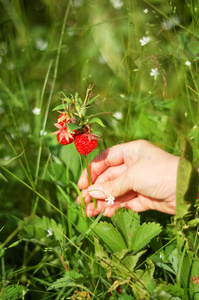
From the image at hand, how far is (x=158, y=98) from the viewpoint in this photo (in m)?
1.27

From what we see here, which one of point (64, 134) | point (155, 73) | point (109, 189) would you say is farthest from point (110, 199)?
point (155, 73)

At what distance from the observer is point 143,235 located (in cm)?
82

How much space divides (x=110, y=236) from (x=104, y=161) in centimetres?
26

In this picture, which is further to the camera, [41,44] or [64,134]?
[41,44]

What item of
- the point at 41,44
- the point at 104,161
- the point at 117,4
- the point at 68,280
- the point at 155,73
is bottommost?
the point at 68,280

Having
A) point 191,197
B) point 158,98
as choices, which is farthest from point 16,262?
point 158,98

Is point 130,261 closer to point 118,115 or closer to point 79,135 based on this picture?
point 79,135

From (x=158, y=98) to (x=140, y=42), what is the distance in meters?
0.20

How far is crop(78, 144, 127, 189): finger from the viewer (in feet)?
3.30

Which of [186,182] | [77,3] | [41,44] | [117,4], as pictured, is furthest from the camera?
[41,44]

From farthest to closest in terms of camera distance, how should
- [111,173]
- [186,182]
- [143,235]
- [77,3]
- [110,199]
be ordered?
1. [77,3]
2. [111,173]
3. [110,199]
4. [143,235]
5. [186,182]

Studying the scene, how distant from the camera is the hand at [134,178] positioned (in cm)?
85

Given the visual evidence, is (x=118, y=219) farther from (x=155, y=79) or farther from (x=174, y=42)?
(x=174, y=42)

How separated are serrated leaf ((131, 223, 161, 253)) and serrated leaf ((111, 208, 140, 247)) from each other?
1cm
